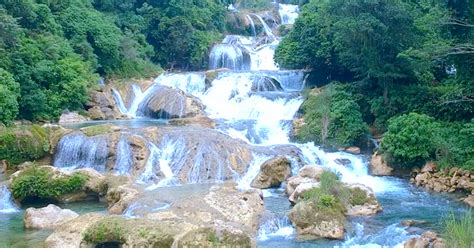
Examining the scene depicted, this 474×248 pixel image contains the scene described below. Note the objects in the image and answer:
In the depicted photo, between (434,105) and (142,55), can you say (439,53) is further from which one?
(142,55)

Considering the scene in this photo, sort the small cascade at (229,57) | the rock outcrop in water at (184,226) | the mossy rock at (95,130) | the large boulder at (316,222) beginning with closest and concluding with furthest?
the rock outcrop in water at (184,226) → the large boulder at (316,222) → the mossy rock at (95,130) → the small cascade at (229,57)

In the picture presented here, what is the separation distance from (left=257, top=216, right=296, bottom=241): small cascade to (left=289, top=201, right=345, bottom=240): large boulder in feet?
0.63

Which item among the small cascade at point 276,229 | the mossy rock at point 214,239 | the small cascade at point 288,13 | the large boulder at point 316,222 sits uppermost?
the small cascade at point 288,13

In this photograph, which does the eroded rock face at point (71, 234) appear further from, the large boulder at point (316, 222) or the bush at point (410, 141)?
the bush at point (410, 141)

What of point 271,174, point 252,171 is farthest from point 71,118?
point 271,174

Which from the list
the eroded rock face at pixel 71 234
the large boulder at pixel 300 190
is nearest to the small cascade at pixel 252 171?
the large boulder at pixel 300 190

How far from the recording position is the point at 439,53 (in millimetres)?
20703

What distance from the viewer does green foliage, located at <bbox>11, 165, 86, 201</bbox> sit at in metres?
17.6

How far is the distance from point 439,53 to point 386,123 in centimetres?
493

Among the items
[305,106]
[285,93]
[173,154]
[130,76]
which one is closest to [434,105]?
[305,106]

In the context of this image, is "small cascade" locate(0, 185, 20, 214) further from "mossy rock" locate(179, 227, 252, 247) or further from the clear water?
"mossy rock" locate(179, 227, 252, 247)

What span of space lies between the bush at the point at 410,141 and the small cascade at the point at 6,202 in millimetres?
13070

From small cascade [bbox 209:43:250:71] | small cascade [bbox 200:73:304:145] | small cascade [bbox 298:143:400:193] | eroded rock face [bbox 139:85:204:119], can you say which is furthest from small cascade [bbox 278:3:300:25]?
small cascade [bbox 298:143:400:193]

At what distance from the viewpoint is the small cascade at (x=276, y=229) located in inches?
558
